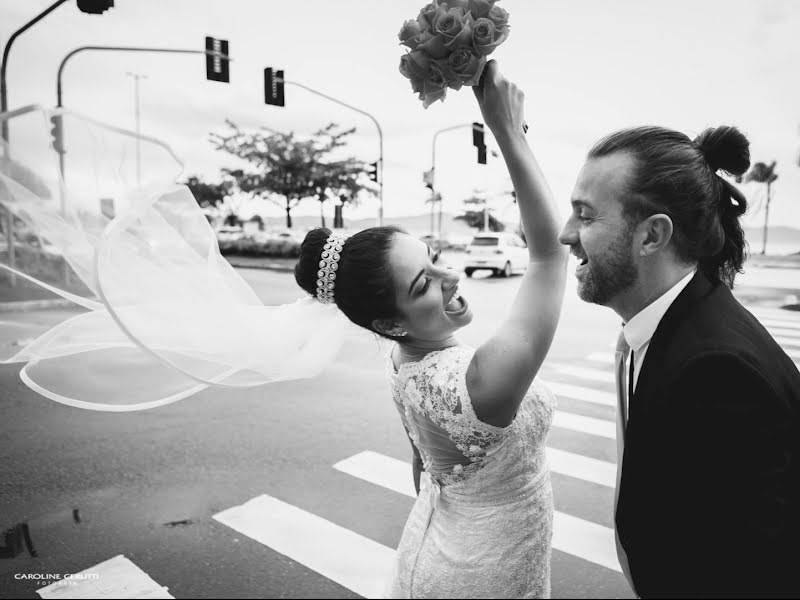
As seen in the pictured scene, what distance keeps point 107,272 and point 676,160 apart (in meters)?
1.71

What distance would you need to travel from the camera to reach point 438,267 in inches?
70.3

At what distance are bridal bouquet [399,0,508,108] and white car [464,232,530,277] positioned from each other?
2073cm

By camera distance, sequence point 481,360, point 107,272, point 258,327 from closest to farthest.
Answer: point 481,360, point 107,272, point 258,327

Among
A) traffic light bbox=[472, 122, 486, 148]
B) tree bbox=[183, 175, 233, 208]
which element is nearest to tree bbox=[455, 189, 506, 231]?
tree bbox=[183, 175, 233, 208]

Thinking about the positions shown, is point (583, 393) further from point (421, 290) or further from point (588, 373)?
point (421, 290)

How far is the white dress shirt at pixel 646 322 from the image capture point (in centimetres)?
172

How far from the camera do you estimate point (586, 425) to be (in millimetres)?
5898

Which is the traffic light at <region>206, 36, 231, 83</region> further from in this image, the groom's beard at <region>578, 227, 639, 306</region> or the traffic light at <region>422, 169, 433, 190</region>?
the traffic light at <region>422, 169, 433, 190</region>

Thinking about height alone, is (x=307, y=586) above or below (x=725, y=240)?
below

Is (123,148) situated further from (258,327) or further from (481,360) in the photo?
(481,360)

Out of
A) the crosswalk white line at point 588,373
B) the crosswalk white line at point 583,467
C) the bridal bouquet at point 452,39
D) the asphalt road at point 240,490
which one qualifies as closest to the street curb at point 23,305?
the asphalt road at point 240,490

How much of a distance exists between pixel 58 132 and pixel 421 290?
117 centimetres

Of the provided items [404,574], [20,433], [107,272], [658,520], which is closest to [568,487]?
[404,574]

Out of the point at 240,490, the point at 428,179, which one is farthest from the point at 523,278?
the point at 428,179
